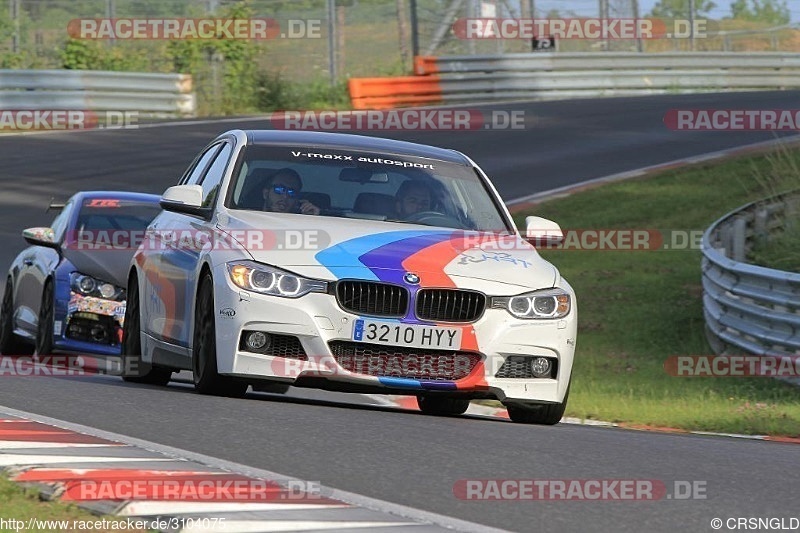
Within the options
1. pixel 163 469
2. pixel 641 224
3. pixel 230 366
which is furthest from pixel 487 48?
pixel 163 469

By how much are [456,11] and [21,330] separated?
24.6 metres

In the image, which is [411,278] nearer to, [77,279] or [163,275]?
[163,275]

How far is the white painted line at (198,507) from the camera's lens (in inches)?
219

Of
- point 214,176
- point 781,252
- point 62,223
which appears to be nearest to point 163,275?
point 214,176

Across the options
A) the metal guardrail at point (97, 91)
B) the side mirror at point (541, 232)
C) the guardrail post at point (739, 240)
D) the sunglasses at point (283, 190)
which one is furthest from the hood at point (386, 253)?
the metal guardrail at point (97, 91)

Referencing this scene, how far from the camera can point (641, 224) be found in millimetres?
21141

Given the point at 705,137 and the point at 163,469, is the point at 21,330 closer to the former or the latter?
the point at 163,469

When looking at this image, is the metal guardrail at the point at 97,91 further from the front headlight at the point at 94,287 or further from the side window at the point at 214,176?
the side window at the point at 214,176

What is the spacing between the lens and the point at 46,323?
44.7 ft

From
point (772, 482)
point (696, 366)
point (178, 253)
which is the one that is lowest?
point (696, 366)

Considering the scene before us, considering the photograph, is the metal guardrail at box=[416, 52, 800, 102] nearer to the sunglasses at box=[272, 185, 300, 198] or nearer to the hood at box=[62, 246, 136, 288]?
the hood at box=[62, 246, 136, 288]

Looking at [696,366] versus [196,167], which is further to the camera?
[696,366]

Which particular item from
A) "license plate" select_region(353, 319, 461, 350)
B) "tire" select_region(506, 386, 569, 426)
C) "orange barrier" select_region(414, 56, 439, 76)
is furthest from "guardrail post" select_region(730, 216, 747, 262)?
"orange barrier" select_region(414, 56, 439, 76)

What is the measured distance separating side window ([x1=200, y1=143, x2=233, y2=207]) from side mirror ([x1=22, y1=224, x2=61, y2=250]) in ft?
12.0
